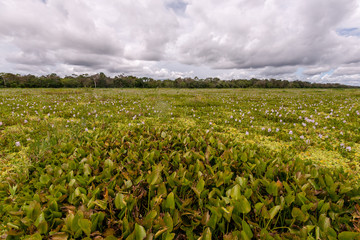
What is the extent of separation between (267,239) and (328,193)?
1.18 m

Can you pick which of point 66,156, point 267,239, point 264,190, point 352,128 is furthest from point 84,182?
point 352,128

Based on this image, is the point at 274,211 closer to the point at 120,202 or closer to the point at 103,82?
the point at 120,202

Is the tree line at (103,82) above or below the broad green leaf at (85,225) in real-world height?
above

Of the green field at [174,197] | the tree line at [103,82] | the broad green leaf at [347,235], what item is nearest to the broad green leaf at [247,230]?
the green field at [174,197]

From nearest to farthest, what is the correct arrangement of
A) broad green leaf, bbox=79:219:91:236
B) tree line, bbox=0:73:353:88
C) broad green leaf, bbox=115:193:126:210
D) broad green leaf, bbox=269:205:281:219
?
1. broad green leaf, bbox=79:219:91:236
2. broad green leaf, bbox=269:205:281:219
3. broad green leaf, bbox=115:193:126:210
4. tree line, bbox=0:73:353:88

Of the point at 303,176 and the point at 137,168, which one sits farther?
the point at 137,168

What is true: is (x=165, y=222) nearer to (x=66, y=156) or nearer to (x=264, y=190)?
(x=264, y=190)

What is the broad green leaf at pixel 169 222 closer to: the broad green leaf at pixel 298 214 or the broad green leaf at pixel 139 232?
the broad green leaf at pixel 139 232

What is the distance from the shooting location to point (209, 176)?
2.25 meters

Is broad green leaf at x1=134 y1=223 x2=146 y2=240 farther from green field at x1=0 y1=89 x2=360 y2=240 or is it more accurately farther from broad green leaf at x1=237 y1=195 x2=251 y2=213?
broad green leaf at x1=237 y1=195 x2=251 y2=213

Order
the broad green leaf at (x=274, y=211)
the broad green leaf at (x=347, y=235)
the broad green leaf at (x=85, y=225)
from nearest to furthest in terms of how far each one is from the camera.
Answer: the broad green leaf at (x=347, y=235) < the broad green leaf at (x=85, y=225) < the broad green leaf at (x=274, y=211)

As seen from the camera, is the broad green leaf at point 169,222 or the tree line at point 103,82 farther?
the tree line at point 103,82

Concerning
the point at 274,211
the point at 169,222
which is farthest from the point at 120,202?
the point at 274,211

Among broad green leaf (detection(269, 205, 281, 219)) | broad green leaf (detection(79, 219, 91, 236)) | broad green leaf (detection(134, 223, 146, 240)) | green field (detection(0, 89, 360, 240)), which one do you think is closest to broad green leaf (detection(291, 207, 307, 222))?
green field (detection(0, 89, 360, 240))
